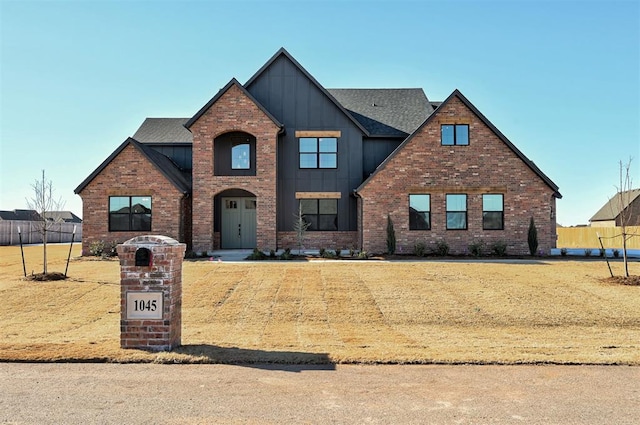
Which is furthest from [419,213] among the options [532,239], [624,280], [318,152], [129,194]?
[129,194]

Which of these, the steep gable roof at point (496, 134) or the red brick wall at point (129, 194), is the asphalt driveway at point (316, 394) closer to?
the steep gable roof at point (496, 134)

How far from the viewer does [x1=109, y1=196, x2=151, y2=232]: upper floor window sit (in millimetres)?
24609

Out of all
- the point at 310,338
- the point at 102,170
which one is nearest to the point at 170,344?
the point at 310,338

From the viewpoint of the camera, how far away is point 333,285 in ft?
47.9

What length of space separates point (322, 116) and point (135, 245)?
65.0 ft

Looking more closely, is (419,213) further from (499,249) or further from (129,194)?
(129,194)

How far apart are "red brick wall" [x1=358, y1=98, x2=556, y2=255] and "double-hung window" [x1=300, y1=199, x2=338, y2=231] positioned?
2639 mm

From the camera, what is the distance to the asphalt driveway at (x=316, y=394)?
16.1 feet

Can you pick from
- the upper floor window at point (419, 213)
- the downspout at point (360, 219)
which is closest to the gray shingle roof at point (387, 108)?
the downspout at point (360, 219)

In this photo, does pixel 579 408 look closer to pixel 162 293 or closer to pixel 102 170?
pixel 162 293

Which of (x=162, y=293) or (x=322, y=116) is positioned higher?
(x=322, y=116)

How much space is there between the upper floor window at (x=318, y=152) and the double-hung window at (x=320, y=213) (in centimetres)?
188

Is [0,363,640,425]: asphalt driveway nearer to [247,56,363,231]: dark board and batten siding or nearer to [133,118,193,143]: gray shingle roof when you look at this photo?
[247,56,363,231]: dark board and batten siding

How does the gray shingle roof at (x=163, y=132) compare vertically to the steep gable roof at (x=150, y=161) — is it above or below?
above
